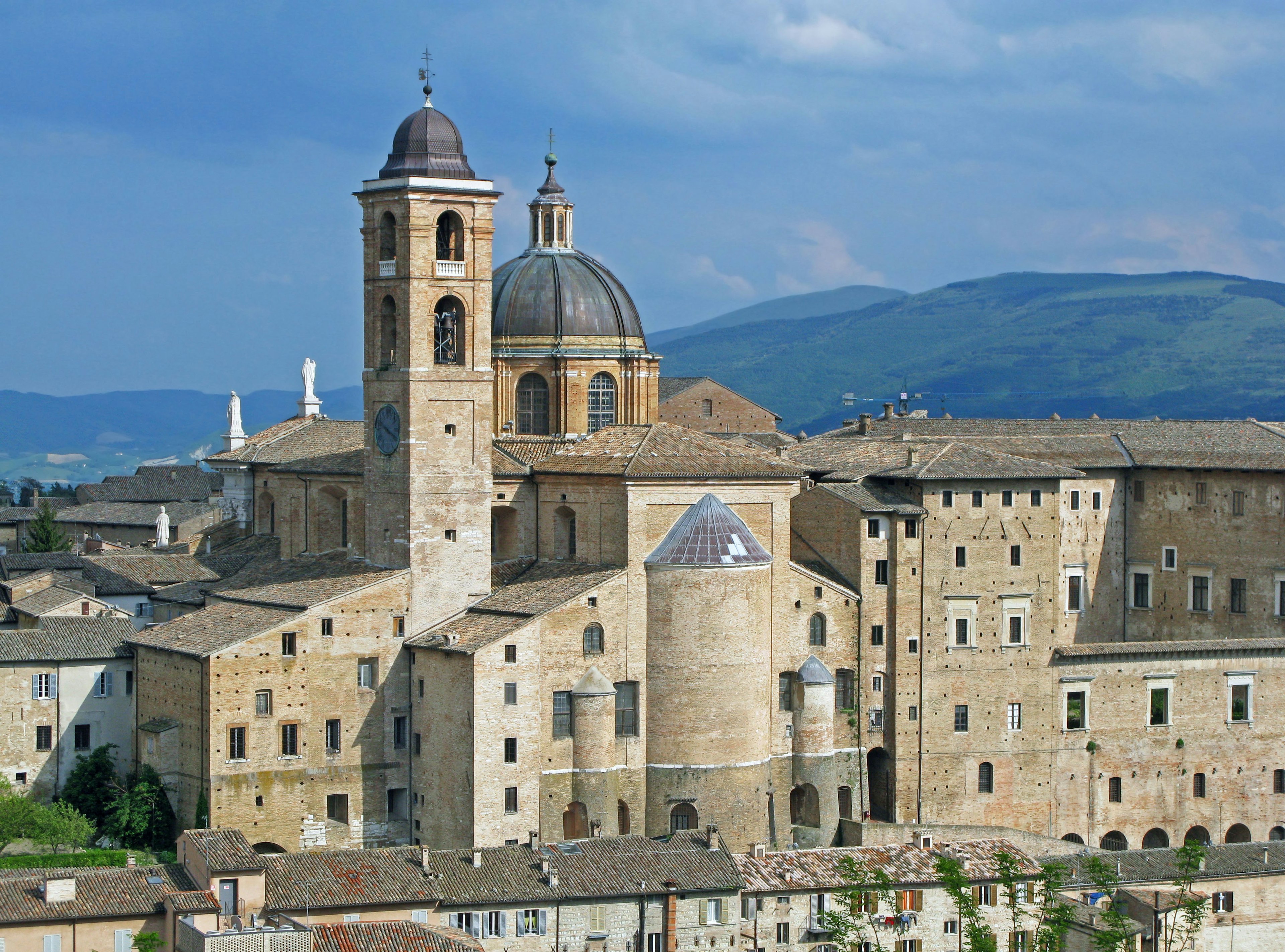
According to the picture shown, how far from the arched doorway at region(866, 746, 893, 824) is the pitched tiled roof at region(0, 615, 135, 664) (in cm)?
2089

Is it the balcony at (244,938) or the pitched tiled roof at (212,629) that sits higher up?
the pitched tiled roof at (212,629)

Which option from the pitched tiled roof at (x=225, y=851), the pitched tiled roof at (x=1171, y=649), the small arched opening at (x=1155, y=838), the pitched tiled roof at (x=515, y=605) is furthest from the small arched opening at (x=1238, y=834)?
the pitched tiled roof at (x=225, y=851)

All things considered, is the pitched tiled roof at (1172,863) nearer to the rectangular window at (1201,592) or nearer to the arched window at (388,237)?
the rectangular window at (1201,592)

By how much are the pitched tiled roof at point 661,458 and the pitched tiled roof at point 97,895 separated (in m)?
17.0

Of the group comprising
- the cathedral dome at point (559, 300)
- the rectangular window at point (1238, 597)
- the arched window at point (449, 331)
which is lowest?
the rectangular window at point (1238, 597)

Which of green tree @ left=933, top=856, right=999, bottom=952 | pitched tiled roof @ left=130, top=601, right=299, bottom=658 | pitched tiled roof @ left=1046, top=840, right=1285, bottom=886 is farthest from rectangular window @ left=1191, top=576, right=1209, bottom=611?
pitched tiled roof @ left=130, top=601, right=299, bottom=658

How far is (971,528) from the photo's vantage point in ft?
203

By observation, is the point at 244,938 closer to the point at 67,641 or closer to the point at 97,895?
the point at 97,895

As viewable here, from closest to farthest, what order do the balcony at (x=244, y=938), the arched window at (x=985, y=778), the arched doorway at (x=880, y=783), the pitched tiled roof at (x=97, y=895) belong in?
the balcony at (x=244, y=938) → the pitched tiled roof at (x=97, y=895) → the arched doorway at (x=880, y=783) → the arched window at (x=985, y=778)

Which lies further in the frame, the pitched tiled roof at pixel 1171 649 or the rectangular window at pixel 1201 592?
the rectangular window at pixel 1201 592

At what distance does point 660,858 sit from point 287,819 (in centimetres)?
1077

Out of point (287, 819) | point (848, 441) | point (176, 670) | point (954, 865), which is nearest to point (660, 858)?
point (954, 865)

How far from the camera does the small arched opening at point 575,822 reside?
56438mm

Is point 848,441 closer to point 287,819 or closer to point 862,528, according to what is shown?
point 862,528
